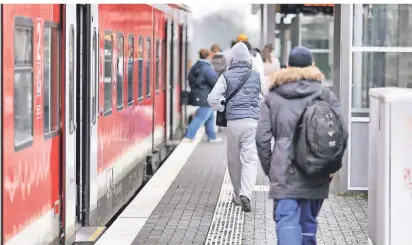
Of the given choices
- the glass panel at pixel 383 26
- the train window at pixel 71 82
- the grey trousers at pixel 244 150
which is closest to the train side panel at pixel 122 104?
the grey trousers at pixel 244 150

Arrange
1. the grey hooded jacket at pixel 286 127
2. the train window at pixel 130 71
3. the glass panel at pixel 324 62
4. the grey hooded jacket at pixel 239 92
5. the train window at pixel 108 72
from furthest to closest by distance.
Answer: the glass panel at pixel 324 62 → the train window at pixel 130 71 → the grey hooded jacket at pixel 239 92 → the train window at pixel 108 72 → the grey hooded jacket at pixel 286 127

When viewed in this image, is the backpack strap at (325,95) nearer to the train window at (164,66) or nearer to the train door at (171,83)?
the train window at (164,66)

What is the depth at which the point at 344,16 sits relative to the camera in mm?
12750

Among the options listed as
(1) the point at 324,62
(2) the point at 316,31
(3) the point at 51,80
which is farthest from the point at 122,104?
(2) the point at 316,31

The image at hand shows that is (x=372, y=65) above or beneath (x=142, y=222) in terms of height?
above

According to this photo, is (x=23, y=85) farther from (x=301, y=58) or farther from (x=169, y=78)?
(x=169, y=78)

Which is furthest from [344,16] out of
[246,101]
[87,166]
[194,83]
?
[194,83]

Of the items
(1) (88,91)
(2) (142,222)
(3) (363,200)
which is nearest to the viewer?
(1) (88,91)

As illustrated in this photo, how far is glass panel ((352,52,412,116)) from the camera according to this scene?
12930mm

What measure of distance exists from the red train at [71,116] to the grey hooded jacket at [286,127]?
1.62 meters

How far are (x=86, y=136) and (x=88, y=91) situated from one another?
40 centimetres

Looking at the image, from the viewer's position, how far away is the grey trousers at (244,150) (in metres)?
11.8

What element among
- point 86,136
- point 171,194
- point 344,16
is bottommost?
point 171,194

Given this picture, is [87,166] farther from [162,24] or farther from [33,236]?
[162,24]
